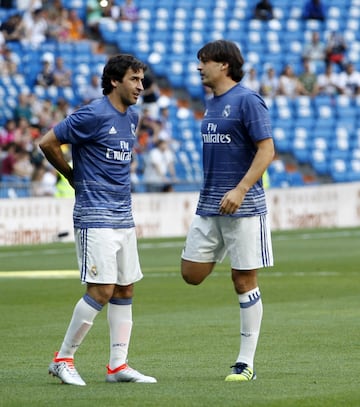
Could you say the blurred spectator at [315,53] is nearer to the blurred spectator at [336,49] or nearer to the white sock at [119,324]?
the blurred spectator at [336,49]

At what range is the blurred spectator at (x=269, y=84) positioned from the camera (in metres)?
33.8

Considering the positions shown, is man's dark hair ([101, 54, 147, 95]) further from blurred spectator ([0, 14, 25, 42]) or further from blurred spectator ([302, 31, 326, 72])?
blurred spectator ([302, 31, 326, 72])

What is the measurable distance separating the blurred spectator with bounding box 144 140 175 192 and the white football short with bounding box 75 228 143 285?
1877cm

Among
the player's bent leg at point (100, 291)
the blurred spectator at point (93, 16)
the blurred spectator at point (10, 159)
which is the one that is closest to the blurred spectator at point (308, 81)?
the blurred spectator at point (93, 16)

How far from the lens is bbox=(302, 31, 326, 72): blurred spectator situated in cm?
3631

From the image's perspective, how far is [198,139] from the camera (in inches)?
1249

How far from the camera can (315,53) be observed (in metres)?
36.5

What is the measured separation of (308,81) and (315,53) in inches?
61.1

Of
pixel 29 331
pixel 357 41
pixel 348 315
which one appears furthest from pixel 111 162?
pixel 357 41

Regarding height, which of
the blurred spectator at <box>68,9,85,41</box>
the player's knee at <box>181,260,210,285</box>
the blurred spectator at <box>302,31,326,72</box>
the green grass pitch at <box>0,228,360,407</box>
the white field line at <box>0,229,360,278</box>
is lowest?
the white field line at <box>0,229,360,278</box>

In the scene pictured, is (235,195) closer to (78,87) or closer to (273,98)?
(78,87)

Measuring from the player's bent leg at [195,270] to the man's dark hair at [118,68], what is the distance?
129 centimetres

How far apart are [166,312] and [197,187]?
15.5 m

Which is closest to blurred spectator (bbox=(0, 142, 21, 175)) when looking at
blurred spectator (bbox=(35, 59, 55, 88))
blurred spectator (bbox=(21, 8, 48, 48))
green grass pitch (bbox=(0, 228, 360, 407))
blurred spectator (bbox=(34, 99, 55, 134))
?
blurred spectator (bbox=(34, 99, 55, 134))
